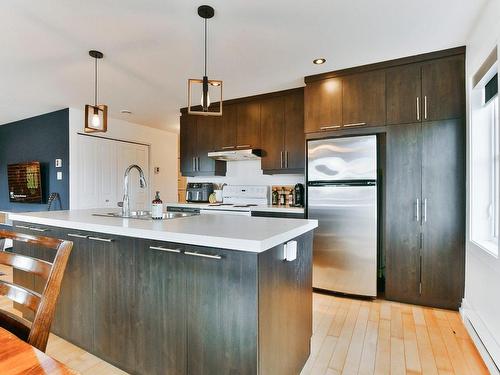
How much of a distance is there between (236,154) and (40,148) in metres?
3.55

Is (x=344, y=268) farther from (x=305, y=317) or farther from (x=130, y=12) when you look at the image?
(x=130, y=12)

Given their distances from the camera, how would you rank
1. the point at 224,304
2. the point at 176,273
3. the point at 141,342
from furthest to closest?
the point at 141,342 < the point at 176,273 < the point at 224,304

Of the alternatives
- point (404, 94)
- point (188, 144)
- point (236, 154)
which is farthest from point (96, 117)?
point (404, 94)

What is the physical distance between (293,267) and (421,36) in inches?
88.4

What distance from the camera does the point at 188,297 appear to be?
1396 millimetres

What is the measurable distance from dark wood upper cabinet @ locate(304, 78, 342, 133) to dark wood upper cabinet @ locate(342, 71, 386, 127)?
0.06 m

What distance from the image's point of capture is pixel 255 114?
3990mm

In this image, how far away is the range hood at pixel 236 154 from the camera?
3.87 m

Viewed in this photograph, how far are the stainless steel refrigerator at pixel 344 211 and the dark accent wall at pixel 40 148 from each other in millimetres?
3898

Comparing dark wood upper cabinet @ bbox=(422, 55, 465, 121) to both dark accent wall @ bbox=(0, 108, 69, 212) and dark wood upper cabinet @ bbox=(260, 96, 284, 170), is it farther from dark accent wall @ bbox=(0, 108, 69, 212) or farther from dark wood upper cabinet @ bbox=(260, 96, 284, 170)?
dark accent wall @ bbox=(0, 108, 69, 212)

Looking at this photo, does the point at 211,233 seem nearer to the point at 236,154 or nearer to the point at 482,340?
the point at 482,340

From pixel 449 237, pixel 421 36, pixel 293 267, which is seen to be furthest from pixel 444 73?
Answer: pixel 293 267

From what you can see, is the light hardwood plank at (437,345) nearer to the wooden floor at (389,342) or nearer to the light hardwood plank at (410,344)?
the wooden floor at (389,342)

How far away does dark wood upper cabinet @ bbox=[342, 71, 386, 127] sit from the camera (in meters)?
2.89
